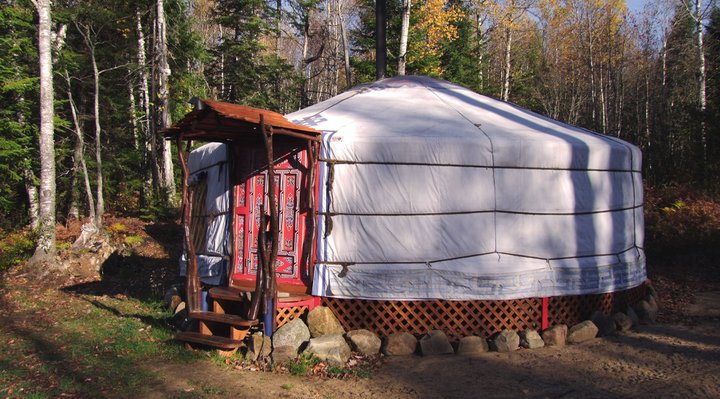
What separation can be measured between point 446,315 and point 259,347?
203cm

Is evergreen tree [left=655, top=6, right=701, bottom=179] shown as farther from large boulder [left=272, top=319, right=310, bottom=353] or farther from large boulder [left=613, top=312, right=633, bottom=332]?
large boulder [left=272, top=319, right=310, bottom=353]

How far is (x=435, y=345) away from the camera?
554 centimetres

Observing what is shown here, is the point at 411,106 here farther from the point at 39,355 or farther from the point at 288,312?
the point at 39,355

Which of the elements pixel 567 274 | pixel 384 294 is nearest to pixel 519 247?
pixel 567 274

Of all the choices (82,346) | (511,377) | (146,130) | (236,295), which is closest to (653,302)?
(511,377)

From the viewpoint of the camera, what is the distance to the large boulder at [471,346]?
5.58 metres

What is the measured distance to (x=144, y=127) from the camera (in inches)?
658

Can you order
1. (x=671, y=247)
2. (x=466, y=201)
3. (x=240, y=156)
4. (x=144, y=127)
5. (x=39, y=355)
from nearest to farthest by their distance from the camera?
(x=39, y=355) < (x=466, y=201) < (x=240, y=156) < (x=671, y=247) < (x=144, y=127)

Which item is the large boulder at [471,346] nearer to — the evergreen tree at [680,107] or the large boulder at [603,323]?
the large boulder at [603,323]

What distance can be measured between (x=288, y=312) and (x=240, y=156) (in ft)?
7.06

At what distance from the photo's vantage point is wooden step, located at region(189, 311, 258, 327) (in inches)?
209

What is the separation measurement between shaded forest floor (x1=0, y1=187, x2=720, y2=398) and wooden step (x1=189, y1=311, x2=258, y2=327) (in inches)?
13.7

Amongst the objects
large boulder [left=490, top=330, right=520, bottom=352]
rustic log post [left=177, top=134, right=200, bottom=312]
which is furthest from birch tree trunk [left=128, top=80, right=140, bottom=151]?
large boulder [left=490, top=330, right=520, bottom=352]

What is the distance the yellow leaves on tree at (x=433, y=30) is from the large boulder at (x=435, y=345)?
13.5 meters
